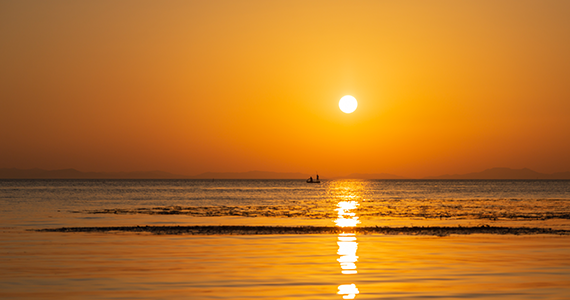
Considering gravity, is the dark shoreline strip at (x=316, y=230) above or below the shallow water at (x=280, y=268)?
above

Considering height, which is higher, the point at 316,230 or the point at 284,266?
the point at 316,230

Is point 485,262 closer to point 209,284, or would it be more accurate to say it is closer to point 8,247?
point 209,284

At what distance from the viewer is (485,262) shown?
21.9m

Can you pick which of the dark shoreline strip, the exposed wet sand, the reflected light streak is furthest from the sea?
the exposed wet sand

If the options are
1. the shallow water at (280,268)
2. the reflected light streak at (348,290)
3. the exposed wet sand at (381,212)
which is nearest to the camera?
the reflected light streak at (348,290)

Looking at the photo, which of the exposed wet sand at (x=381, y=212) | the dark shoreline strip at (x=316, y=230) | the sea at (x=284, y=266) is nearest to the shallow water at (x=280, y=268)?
the sea at (x=284, y=266)

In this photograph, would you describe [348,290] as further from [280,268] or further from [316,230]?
[316,230]

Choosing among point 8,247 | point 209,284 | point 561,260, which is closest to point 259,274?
point 209,284

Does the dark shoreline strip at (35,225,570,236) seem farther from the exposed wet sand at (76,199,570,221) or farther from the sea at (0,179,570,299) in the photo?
the exposed wet sand at (76,199,570,221)

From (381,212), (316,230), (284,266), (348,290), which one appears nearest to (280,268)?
(284,266)

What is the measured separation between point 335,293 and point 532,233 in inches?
881

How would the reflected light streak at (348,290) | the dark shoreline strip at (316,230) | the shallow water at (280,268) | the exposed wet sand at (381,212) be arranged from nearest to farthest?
the reflected light streak at (348,290), the shallow water at (280,268), the dark shoreline strip at (316,230), the exposed wet sand at (381,212)

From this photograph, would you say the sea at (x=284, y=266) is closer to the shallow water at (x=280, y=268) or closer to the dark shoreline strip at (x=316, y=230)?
the shallow water at (x=280, y=268)

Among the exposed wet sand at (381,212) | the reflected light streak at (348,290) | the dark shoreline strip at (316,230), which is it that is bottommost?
the reflected light streak at (348,290)
